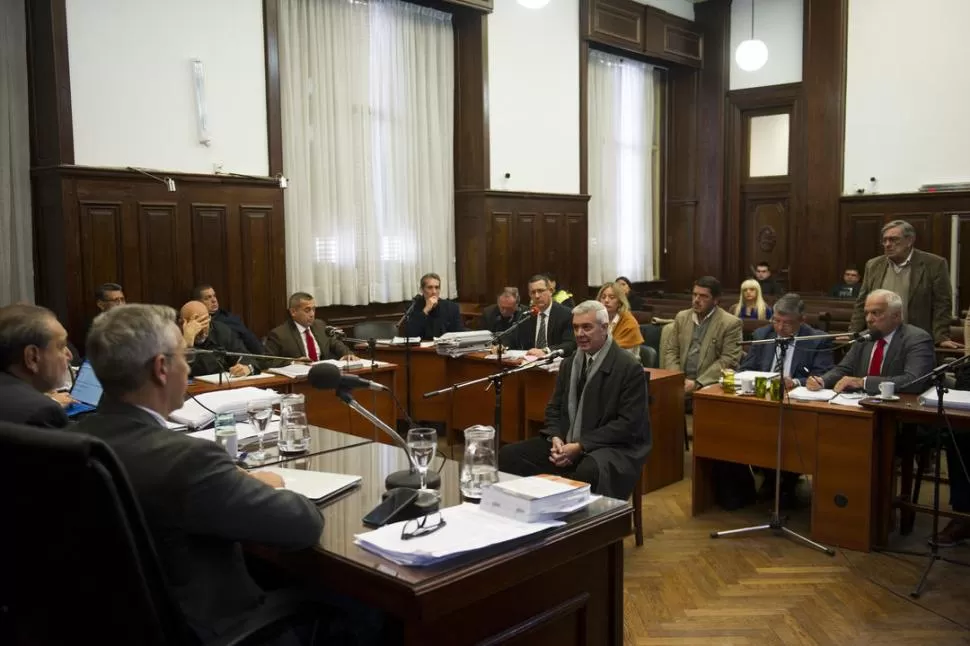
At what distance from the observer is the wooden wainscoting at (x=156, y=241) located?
582cm

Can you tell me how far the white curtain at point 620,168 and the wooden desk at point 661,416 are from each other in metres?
4.99

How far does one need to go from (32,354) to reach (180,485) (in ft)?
3.66

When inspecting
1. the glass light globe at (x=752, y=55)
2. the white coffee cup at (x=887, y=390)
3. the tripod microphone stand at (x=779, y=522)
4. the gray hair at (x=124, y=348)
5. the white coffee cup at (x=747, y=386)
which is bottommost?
the tripod microphone stand at (x=779, y=522)

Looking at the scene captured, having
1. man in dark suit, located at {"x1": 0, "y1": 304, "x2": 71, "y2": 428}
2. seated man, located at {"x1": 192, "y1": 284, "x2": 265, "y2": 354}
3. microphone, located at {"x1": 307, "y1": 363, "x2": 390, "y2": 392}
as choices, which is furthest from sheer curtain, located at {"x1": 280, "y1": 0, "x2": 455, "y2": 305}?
microphone, located at {"x1": 307, "y1": 363, "x2": 390, "y2": 392}

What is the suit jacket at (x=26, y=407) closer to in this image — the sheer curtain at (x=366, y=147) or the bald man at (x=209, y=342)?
the bald man at (x=209, y=342)

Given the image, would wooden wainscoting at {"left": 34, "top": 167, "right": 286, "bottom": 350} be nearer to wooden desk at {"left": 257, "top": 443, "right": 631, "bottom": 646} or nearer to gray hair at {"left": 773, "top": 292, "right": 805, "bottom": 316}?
gray hair at {"left": 773, "top": 292, "right": 805, "bottom": 316}

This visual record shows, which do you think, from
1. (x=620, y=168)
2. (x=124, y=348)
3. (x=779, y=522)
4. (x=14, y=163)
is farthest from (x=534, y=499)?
(x=620, y=168)

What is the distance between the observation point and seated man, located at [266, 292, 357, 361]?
5930 millimetres

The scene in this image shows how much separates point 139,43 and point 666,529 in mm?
4824

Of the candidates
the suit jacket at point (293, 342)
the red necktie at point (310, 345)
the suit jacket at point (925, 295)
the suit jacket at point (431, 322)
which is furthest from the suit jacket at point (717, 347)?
the red necktie at point (310, 345)

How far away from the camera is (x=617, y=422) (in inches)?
148

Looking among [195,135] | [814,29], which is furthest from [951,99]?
[195,135]

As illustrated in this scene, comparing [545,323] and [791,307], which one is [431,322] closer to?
[545,323]

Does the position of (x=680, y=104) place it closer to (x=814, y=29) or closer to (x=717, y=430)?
(x=814, y=29)
